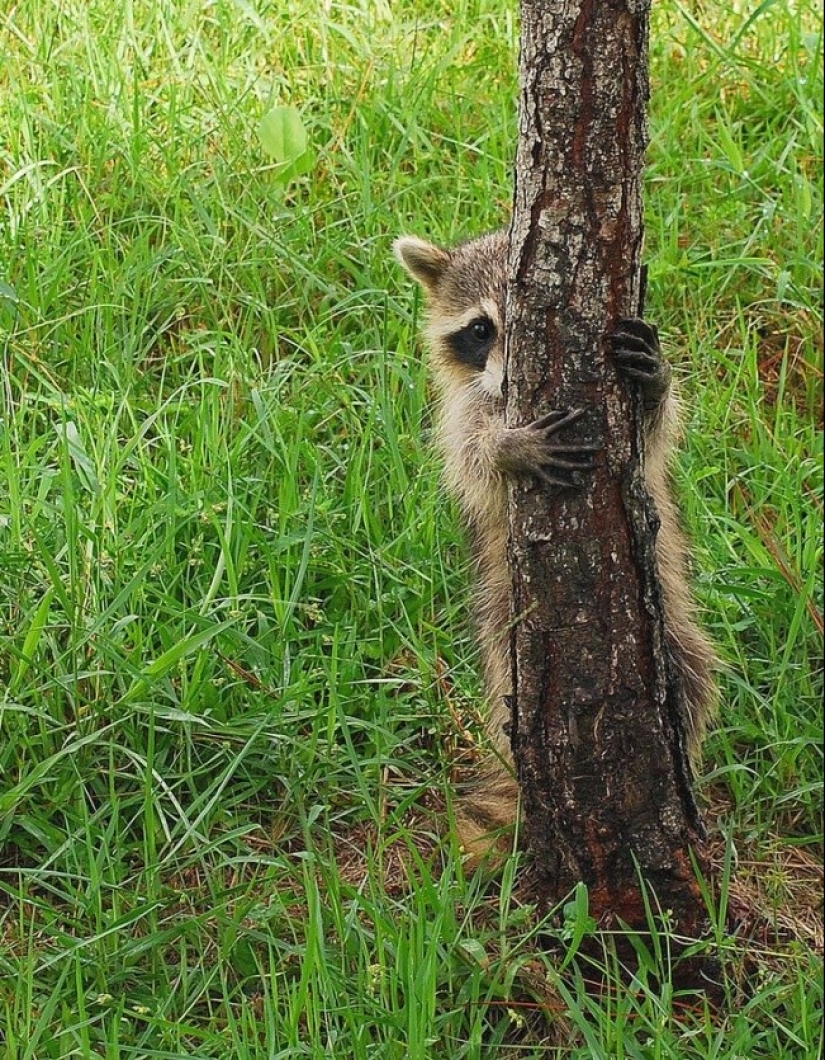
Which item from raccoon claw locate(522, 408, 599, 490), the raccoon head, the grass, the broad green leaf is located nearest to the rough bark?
raccoon claw locate(522, 408, 599, 490)

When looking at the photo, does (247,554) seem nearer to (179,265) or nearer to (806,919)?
(179,265)

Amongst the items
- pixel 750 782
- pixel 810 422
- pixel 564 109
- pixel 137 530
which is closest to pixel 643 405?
pixel 564 109

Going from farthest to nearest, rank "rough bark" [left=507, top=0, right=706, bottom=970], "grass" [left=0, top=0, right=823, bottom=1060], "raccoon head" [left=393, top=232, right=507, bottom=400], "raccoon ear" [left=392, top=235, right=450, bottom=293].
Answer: "raccoon ear" [left=392, top=235, right=450, bottom=293] → "raccoon head" [left=393, top=232, right=507, bottom=400] → "grass" [left=0, top=0, right=823, bottom=1060] → "rough bark" [left=507, top=0, right=706, bottom=970]

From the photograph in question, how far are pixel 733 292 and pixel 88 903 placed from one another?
3.37 metres

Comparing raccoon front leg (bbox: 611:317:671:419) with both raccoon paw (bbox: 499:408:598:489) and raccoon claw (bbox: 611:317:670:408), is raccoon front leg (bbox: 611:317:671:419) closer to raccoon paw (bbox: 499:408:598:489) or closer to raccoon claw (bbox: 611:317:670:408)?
raccoon claw (bbox: 611:317:670:408)

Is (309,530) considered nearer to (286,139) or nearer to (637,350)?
(637,350)

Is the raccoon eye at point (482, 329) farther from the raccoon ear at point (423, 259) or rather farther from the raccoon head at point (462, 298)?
the raccoon ear at point (423, 259)

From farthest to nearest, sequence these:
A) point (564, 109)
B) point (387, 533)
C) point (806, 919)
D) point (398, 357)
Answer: point (398, 357) → point (387, 533) → point (806, 919) → point (564, 109)

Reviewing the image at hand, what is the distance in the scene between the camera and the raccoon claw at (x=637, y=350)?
3.40 m

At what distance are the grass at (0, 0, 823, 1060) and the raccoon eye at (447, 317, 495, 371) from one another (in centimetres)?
30

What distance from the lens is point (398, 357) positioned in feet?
17.5

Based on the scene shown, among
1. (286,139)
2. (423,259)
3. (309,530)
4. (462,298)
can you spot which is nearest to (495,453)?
(309,530)

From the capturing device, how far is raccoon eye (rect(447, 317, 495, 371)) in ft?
15.6

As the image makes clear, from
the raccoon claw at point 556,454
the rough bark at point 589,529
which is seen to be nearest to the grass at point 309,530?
the rough bark at point 589,529
